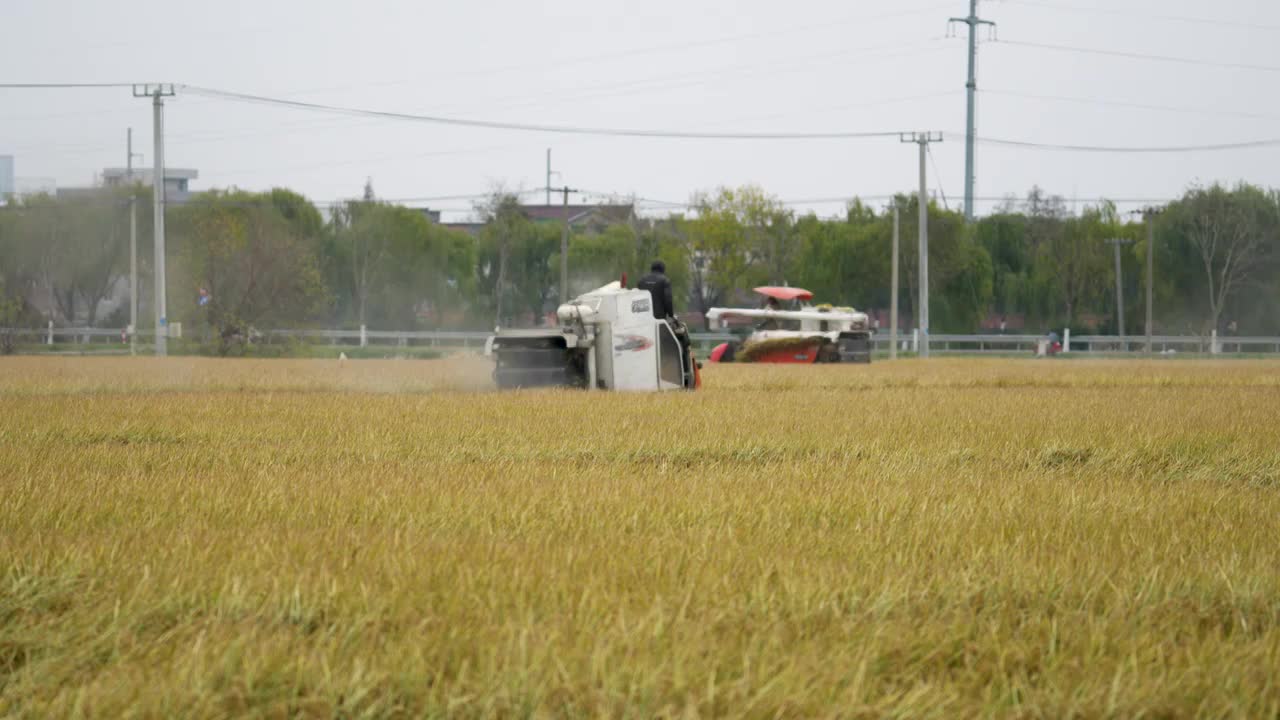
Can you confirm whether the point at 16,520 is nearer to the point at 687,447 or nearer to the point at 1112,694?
the point at 1112,694

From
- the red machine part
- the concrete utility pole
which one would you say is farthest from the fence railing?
the red machine part

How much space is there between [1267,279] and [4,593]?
7078 cm

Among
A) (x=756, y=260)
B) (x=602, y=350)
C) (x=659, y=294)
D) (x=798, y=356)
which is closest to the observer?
A: (x=602, y=350)

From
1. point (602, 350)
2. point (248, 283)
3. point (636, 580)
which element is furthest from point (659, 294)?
point (248, 283)

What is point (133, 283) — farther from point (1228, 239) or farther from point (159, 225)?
point (1228, 239)

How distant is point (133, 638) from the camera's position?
356cm

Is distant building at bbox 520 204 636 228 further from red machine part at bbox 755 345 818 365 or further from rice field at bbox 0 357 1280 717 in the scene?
rice field at bbox 0 357 1280 717

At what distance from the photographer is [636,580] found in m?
4.36

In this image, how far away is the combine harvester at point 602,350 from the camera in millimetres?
17609

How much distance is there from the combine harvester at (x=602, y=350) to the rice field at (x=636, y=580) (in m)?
7.81

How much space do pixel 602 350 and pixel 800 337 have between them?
1988 centimetres

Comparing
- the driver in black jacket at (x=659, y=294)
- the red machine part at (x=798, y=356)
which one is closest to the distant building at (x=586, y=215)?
the red machine part at (x=798, y=356)

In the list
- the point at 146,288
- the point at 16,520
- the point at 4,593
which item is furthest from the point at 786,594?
the point at 146,288

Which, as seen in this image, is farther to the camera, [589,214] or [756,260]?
[589,214]
